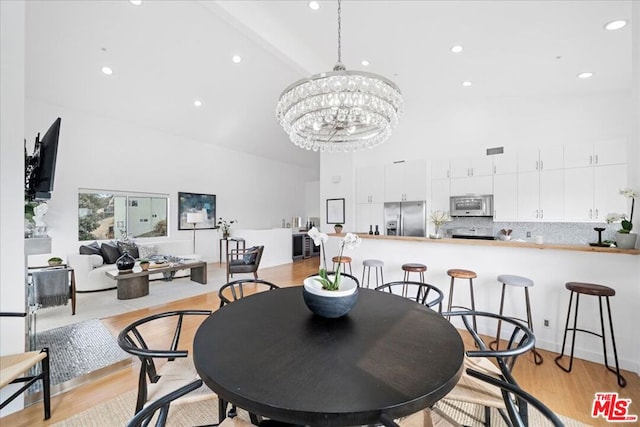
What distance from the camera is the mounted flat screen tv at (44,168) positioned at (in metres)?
2.14

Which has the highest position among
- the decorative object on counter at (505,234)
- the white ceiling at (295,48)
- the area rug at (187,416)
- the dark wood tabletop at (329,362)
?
the white ceiling at (295,48)

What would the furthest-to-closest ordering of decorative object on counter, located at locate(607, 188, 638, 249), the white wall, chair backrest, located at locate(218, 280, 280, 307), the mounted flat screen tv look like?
the white wall → decorative object on counter, located at locate(607, 188, 638, 249) → the mounted flat screen tv → chair backrest, located at locate(218, 280, 280, 307)

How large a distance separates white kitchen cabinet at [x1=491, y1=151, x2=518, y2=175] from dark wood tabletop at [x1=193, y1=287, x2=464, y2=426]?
4053 mm

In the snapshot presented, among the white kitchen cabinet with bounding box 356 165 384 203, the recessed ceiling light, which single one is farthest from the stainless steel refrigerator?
the recessed ceiling light

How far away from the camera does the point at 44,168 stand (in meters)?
2.21

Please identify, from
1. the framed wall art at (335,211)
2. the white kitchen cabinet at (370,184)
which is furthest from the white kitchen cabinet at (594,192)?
the framed wall art at (335,211)

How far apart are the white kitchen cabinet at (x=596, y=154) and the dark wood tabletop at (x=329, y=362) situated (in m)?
4.24

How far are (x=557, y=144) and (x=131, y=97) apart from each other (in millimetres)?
7769

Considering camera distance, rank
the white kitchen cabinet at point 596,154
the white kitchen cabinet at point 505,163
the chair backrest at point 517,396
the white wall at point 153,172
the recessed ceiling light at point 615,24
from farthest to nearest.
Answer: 1. the white wall at point 153,172
2. the white kitchen cabinet at point 505,163
3. the white kitchen cabinet at point 596,154
4. the recessed ceiling light at point 615,24
5. the chair backrest at point 517,396

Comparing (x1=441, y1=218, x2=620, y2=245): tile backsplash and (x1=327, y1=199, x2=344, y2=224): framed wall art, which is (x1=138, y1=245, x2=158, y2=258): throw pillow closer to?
(x1=327, y1=199, x2=344, y2=224): framed wall art

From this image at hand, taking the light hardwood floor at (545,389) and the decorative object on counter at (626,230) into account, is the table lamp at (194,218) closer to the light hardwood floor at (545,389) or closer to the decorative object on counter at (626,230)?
the light hardwood floor at (545,389)

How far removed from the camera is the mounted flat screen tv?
214 centimetres

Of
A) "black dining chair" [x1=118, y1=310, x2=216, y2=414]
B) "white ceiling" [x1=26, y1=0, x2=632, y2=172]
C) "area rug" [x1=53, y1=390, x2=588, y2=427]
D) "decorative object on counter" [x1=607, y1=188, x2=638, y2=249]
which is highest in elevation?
"white ceiling" [x1=26, y1=0, x2=632, y2=172]

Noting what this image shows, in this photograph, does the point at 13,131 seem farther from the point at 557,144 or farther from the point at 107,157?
the point at 557,144
